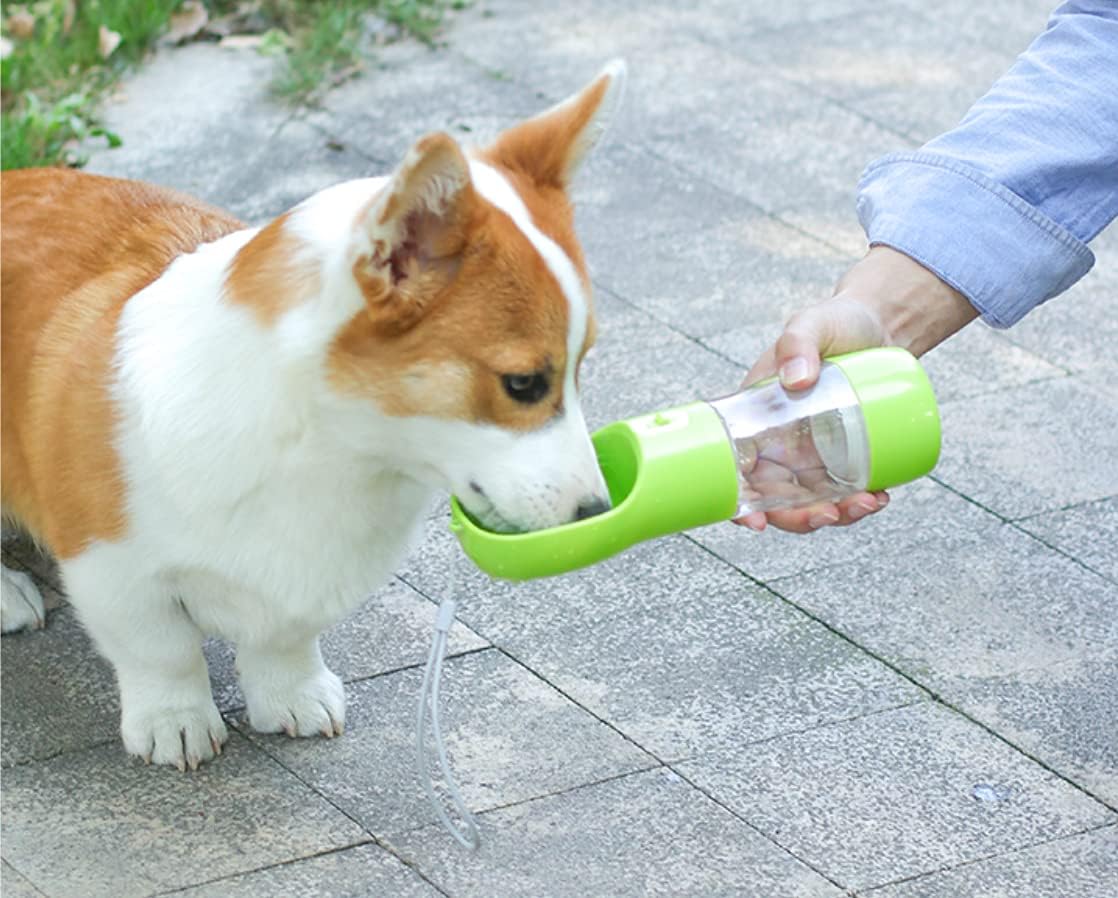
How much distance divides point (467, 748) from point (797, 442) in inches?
30.0

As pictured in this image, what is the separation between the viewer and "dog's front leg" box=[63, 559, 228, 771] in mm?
2898

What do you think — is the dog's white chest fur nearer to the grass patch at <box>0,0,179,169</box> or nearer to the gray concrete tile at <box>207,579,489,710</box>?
the gray concrete tile at <box>207,579,489,710</box>

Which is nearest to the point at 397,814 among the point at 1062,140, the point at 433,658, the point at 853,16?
the point at 433,658

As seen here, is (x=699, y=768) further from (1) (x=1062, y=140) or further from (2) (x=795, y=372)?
(1) (x=1062, y=140)

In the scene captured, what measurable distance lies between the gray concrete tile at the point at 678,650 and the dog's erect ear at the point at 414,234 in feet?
3.27

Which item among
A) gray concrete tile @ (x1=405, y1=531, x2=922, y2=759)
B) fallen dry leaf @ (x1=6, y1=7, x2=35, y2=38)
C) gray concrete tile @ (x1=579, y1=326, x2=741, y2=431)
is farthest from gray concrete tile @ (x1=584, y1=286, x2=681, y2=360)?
fallen dry leaf @ (x1=6, y1=7, x2=35, y2=38)

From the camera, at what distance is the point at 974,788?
3.04 meters

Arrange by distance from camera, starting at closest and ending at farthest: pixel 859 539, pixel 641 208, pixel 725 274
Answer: pixel 859 539 → pixel 725 274 → pixel 641 208

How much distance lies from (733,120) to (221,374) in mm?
3170

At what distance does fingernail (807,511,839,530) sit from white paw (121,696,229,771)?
105cm

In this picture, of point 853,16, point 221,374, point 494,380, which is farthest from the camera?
point 853,16

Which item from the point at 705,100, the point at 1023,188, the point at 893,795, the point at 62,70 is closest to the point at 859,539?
the point at 893,795

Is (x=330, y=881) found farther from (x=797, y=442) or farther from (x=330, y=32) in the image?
(x=330, y=32)

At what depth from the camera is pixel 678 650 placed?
3.38 meters
